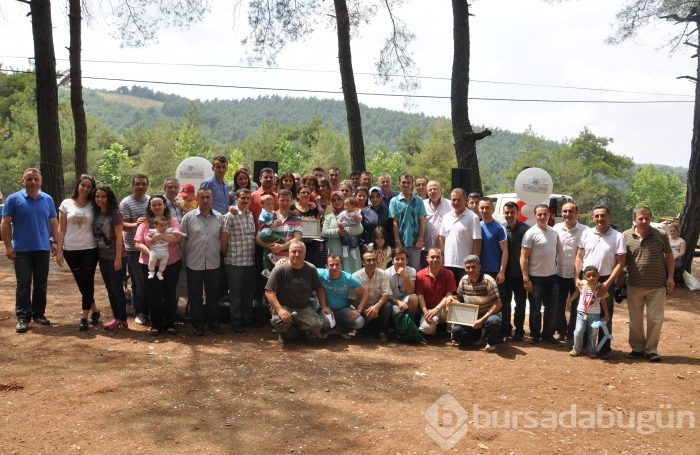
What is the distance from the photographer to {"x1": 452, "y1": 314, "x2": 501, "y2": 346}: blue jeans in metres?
6.93

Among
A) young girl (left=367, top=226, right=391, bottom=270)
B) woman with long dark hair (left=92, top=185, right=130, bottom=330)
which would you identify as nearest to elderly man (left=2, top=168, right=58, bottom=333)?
woman with long dark hair (left=92, top=185, right=130, bottom=330)

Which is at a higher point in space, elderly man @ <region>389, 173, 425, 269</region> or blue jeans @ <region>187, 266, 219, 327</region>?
elderly man @ <region>389, 173, 425, 269</region>

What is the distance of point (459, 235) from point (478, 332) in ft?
3.95

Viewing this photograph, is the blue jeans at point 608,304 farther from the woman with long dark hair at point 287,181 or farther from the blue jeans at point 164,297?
the blue jeans at point 164,297

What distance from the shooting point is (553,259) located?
727cm

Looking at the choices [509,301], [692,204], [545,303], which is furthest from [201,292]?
[692,204]

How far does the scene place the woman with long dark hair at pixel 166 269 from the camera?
685 centimetres

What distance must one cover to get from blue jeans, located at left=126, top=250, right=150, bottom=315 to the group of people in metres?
0.02

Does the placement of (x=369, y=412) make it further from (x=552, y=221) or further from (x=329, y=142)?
(x=329, y=142)

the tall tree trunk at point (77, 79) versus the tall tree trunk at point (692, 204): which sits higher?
the tall tree trunk at point (77, 79)

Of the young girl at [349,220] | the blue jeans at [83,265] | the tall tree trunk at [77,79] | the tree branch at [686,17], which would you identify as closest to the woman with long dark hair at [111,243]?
the blue jeans at [83,265]

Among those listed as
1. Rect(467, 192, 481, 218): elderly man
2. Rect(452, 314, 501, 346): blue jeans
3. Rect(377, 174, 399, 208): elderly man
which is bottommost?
Rect(452, 314, 501, 346): blue jeans

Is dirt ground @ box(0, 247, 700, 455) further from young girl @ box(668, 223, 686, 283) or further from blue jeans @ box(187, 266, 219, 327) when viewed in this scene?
young girl @ box(668, 223, 686, 283)

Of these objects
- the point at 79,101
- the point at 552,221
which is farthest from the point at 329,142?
the point at 552,221
